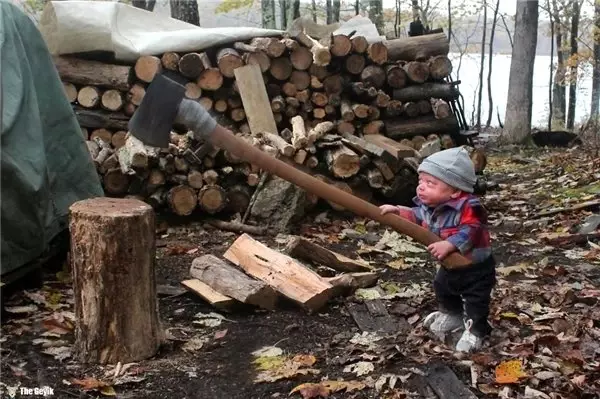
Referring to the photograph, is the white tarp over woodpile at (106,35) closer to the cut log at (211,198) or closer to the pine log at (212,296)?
the cut log at (211,198)

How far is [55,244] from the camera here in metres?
5.15

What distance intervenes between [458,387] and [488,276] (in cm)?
76

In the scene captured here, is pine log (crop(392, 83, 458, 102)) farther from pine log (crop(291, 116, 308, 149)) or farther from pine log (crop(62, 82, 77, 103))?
pine log (crop(62, 82, 77, 103))

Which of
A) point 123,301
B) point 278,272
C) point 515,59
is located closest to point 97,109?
point 278,272

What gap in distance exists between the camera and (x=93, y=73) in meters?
7.19

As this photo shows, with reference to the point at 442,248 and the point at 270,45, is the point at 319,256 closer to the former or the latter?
the point at 442,248

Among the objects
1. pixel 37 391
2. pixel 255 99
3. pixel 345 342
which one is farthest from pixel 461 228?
pixel 255 99

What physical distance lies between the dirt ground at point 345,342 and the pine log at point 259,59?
2.60 m

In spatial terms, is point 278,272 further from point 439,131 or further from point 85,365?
point 439,131

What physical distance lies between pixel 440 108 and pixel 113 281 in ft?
19.5

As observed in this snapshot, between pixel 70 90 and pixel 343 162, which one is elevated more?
pixel 70 90

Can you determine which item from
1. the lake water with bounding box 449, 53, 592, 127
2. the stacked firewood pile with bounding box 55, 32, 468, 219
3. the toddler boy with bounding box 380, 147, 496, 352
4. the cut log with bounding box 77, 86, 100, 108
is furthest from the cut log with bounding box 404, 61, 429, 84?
the lake water with bounding box 449, 53, 592, 127

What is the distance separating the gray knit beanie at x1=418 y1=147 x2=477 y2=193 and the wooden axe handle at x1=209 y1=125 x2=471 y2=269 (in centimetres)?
33

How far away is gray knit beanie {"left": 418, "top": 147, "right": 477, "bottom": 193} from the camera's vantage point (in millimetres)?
3523
